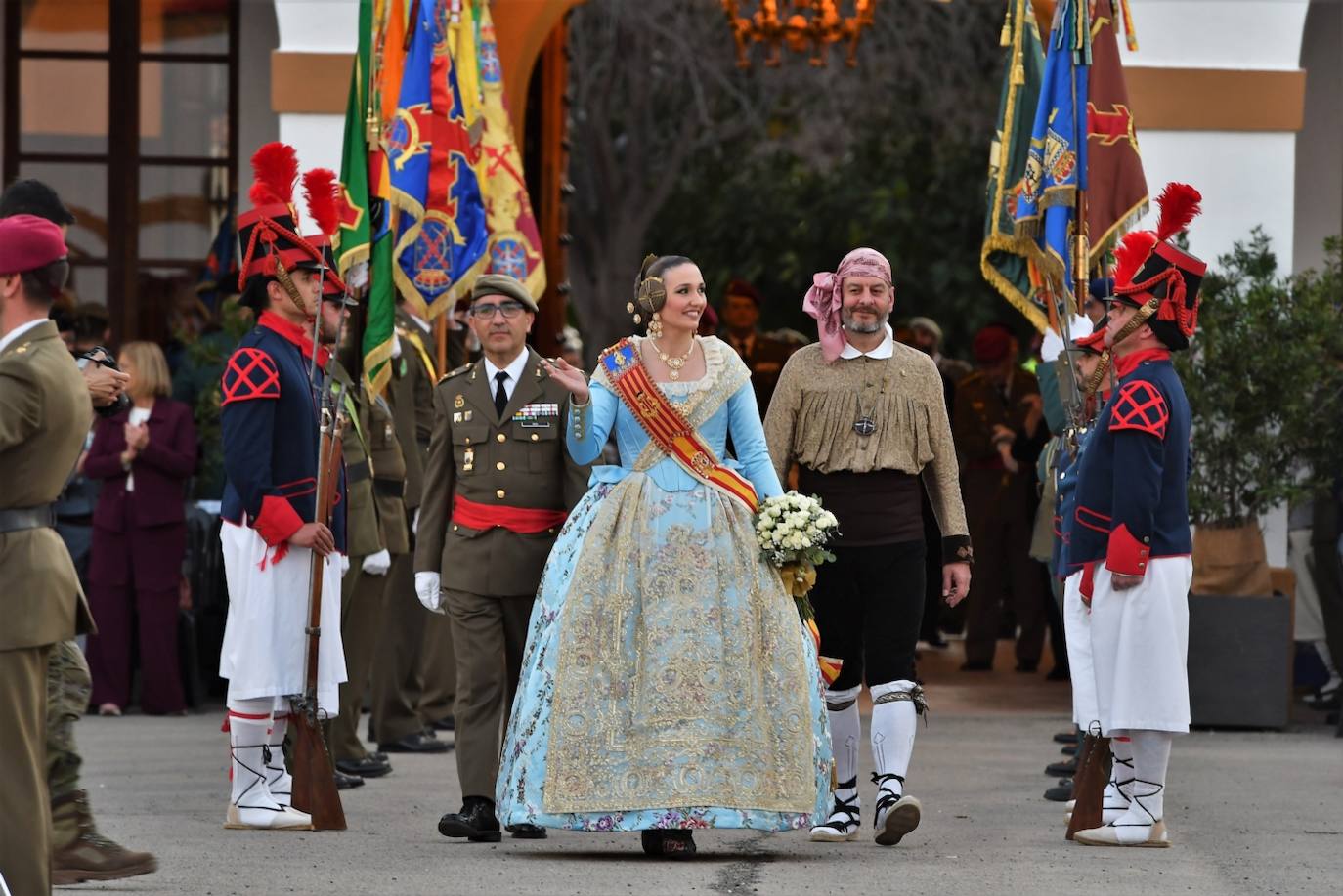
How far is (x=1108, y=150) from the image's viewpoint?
1055 centimetres

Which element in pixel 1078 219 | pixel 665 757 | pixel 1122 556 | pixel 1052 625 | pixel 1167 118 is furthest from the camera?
pixel 1052 625

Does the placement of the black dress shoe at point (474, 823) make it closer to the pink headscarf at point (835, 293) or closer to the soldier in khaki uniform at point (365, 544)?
the soldier in khaki uniform at point (365, 544)

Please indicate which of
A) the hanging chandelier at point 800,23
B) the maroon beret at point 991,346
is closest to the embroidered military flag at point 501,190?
the hanging chandelier at point 800,23

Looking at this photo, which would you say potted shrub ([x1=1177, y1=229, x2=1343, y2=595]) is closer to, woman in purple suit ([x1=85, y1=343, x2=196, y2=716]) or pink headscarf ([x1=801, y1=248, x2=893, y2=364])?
pink headscarf ([x1=801, y1=248, x2=893, y2=364])

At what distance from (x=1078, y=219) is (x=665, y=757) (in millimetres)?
3693

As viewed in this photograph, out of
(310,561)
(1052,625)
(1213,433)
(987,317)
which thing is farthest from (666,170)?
(310,561)

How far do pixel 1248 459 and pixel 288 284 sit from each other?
17.6 ft

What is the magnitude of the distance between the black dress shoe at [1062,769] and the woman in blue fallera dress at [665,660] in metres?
2.65

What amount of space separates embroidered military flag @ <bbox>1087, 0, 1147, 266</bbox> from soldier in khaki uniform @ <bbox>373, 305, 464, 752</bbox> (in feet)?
9.72

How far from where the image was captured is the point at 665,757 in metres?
7.49

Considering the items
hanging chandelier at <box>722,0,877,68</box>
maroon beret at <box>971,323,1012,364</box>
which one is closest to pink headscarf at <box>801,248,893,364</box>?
hanging chandelier at <box>722,0,877,68</box>

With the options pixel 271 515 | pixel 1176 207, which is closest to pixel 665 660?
pixel 271 515

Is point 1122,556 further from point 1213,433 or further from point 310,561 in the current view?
point 1213,433

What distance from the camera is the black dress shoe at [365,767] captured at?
10.1m
